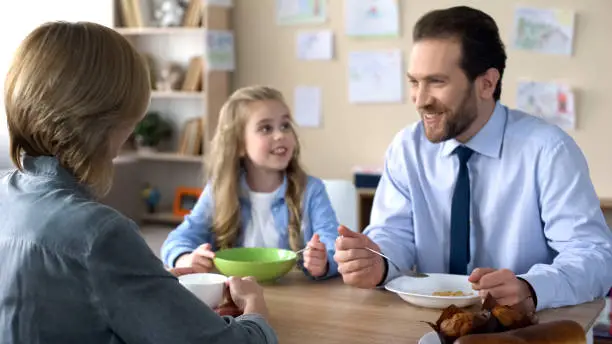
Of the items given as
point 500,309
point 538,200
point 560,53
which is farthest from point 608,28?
point 500,309

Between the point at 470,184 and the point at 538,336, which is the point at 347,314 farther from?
the point at 470,184

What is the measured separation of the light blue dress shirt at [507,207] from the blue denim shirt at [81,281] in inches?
30.6

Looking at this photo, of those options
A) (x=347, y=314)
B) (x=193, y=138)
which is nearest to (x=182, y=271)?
(x=347, y=314)

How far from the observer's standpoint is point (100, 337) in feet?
3.12

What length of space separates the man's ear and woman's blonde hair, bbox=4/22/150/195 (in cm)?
108

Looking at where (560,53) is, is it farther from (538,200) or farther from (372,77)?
(538,200)

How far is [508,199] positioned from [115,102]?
109cm

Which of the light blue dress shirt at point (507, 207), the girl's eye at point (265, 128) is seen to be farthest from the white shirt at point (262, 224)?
the light blue dress shirt at point (507, 207)

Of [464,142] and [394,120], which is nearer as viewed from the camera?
[464,142]

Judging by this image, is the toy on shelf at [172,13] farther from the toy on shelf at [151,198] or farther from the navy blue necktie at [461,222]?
the navy blue necktie at [461,222]

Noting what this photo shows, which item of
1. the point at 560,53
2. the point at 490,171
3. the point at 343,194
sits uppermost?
the point at 560,53

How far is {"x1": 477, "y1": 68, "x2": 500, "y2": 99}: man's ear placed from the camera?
1.88 meters

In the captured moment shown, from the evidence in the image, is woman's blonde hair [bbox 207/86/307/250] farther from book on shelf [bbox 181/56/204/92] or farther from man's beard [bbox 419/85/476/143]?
book on shelf [bbox 181/56/204/92]

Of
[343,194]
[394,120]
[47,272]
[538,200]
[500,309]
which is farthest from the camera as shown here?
[394,120]
